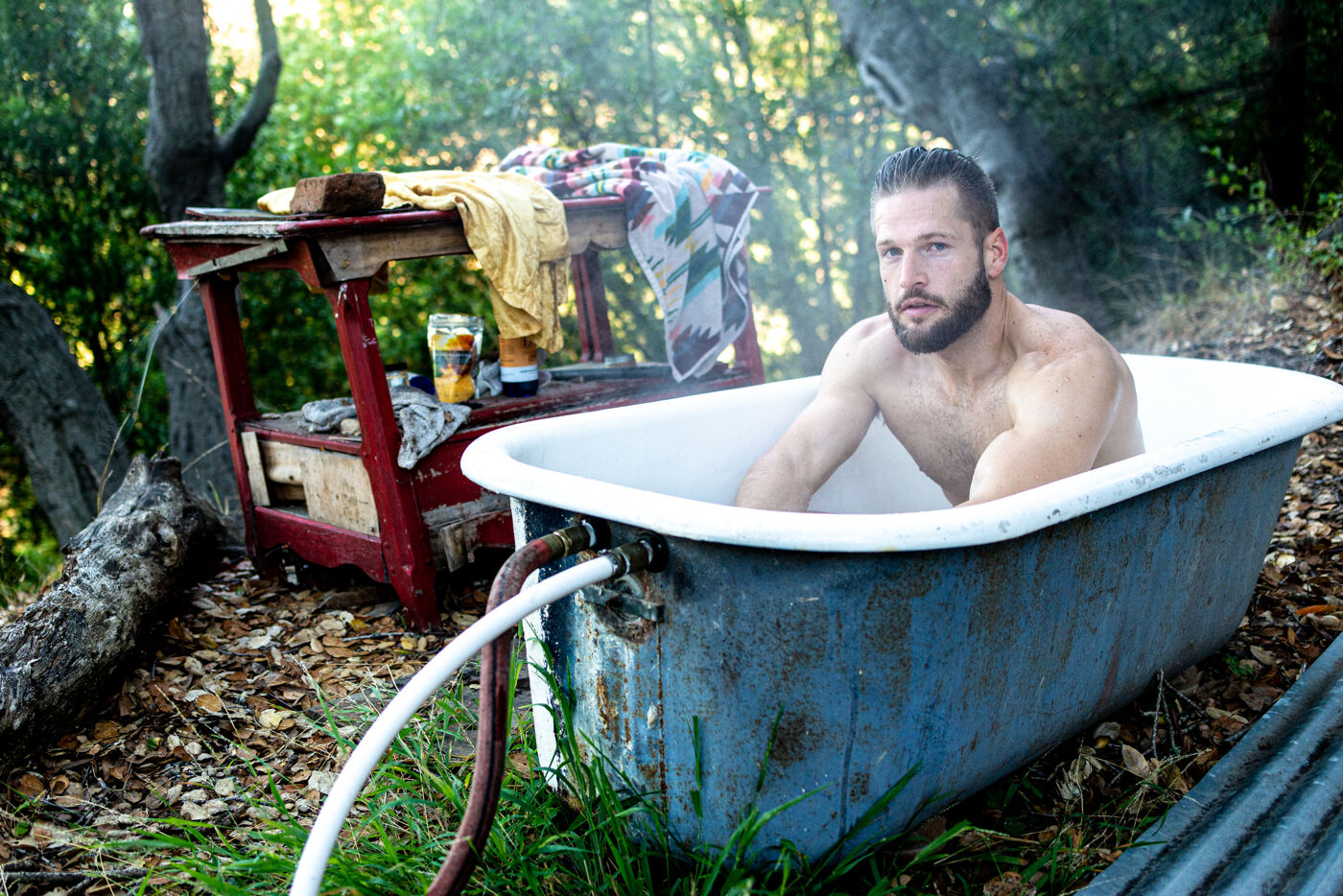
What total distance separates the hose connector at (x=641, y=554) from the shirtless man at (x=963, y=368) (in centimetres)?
66

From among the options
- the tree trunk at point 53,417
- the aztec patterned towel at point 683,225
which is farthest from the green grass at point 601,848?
the tree trunk at point 53,417

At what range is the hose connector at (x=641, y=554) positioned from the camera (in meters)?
1.33

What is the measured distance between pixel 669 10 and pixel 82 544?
613 cm

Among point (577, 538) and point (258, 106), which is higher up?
point (258, 106)

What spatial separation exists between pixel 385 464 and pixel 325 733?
2.25 feet

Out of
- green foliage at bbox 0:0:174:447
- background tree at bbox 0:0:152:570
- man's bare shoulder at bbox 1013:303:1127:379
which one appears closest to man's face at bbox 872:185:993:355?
man's bare shoulder at bbox 1013:303:1127:379

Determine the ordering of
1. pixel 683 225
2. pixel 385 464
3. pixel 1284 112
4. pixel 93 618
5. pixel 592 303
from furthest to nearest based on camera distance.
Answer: pixel 1284 112, pixel 592 303, pixel 683 225, pixel 385 464, pixel 93 618

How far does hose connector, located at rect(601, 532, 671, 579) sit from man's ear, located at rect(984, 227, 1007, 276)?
1.05m

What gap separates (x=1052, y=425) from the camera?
1.79m

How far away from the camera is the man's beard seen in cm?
198

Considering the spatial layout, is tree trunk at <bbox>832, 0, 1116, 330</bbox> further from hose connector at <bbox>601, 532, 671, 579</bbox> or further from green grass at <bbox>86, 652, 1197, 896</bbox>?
hose connector at <bbox>601, 532, 671, 579</bbox>

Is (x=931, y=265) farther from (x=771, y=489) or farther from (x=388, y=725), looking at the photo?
(x=388, y=725)

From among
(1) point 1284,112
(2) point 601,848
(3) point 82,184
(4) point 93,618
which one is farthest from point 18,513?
(1) point 1284,112

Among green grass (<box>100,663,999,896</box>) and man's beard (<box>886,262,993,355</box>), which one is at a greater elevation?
man's beard (<box>886,262,993,355</box>)
